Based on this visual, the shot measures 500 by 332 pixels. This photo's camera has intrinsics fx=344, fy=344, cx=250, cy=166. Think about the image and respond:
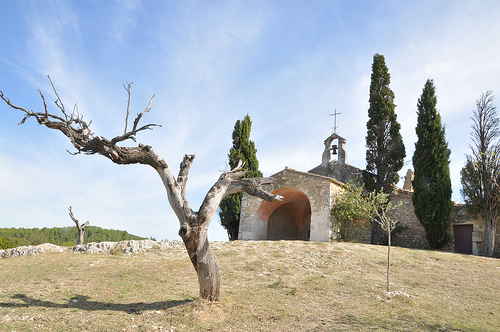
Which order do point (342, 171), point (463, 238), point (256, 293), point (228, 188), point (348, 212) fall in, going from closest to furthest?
point (228, 188)
point (256, 293)
point (348, 212)
point (463, 238)
point (342, 171)

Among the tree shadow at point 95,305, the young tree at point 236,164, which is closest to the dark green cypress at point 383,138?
the young tree at point 236,164

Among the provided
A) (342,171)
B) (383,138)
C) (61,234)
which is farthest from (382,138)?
(61,234)

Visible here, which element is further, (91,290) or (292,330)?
(91,290)

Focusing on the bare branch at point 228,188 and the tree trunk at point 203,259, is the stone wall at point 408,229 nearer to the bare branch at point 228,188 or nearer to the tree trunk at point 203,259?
the bare branch at point 228,188

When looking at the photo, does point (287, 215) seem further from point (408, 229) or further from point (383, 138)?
point (383, 138)

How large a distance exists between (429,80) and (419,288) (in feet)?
49.6

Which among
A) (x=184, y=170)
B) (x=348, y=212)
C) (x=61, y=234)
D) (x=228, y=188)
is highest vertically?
(x=184, y=170)

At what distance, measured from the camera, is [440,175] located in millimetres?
18422

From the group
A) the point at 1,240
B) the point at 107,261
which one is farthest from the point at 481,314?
the point at 1,240

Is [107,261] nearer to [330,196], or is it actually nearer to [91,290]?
[91,290]

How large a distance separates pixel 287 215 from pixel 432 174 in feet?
28.8

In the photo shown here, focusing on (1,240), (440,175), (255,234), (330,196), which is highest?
(440,175)

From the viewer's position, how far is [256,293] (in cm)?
832

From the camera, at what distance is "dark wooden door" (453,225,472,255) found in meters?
18.0
